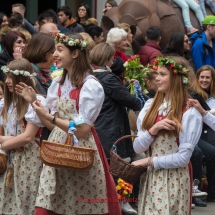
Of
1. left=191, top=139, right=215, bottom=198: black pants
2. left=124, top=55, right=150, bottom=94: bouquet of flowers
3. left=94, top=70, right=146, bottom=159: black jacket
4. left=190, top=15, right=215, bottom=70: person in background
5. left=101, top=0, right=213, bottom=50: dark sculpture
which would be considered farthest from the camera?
left=101, top=0, right=213, bottom=50: dark sculpture

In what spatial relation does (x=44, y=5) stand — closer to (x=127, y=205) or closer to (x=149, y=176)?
(x=127, y=205)

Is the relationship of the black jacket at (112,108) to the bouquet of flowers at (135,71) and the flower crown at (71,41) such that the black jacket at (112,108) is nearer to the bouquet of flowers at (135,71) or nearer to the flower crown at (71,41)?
the bouquet of flowers at (135,71)

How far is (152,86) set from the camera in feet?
28.6

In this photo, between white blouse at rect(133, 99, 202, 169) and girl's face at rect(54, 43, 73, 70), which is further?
girl's face at rect(54, 43, 73, 70)

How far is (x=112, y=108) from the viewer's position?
311 inches

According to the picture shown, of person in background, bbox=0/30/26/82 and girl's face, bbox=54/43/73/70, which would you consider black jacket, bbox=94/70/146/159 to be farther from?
girl's face, bbox=54/43/73/70

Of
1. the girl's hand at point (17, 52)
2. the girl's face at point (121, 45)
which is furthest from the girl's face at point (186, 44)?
the girl's hand at point (17, 52)

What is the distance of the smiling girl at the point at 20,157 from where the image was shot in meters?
6.17

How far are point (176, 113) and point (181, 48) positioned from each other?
17.0ft

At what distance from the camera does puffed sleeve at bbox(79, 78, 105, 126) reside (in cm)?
566

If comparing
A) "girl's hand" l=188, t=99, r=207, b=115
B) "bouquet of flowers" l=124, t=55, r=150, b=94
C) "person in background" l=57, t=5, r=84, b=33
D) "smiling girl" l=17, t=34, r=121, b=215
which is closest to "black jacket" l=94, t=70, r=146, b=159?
"bouquet of flowers" l=124, t=55, r=150, b=94

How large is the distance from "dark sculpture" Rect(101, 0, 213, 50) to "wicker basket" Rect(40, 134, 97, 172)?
22.7 ft

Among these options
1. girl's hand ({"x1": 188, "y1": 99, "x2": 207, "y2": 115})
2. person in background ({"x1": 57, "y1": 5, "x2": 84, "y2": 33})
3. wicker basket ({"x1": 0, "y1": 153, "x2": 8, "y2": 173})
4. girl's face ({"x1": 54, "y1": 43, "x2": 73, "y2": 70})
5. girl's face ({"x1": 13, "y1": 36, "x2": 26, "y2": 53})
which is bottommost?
wicker basket ({"x1": 0, "y1": 153, "x2": 8, "y2": 173})

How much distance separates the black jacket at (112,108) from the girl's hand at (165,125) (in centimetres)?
216
